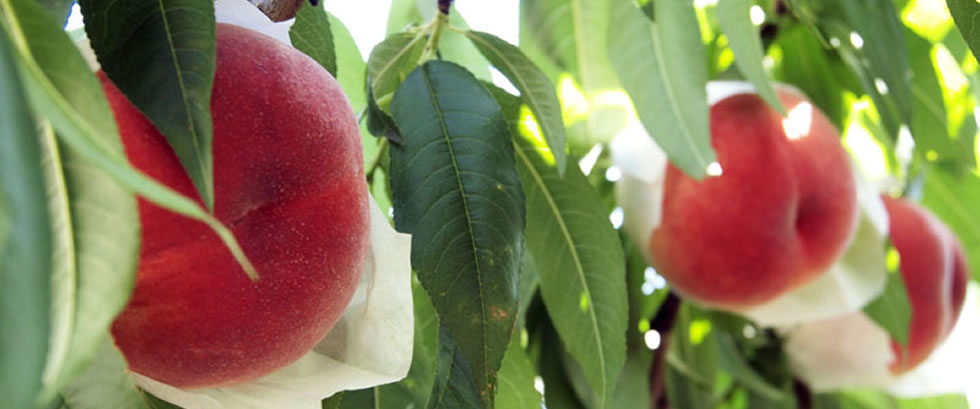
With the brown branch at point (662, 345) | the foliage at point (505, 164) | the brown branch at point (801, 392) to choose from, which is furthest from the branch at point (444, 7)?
the brown branch at point (801, 392)

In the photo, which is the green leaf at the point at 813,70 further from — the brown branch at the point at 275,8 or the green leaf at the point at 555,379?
the brown branch at the point at 275,8

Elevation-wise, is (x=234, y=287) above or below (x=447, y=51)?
above

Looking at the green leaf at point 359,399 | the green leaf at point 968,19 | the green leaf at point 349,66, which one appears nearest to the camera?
the green leaf at point 968,19

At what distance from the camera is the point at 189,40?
1.42 feet

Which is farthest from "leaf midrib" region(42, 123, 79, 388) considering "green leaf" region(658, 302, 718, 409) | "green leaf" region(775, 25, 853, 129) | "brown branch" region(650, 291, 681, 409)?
"green leaf" region(775, 25, 853, 129)

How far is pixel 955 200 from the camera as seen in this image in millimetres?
1455

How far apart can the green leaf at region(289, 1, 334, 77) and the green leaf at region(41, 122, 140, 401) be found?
275 millimetres

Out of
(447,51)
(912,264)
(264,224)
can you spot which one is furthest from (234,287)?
(912,264)

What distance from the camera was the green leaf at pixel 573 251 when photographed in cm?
73

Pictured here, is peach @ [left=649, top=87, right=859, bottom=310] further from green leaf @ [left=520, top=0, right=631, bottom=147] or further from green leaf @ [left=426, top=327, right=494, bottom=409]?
green leaf @ [left=426, top=327, right=494, bottom=409]

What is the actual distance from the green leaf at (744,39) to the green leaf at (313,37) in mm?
215

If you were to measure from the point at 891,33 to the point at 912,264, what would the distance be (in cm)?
46

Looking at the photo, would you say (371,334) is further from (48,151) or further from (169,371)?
(48,151)

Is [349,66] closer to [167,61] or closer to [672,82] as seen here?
[672,82]
